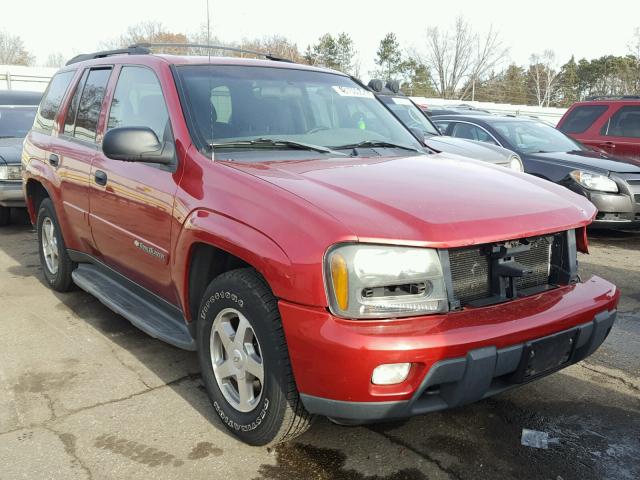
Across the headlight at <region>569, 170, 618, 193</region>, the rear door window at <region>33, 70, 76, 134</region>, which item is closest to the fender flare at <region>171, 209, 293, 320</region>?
the rear door window at <region>33, 70, 76, 134</region>

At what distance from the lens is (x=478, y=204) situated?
2672 millimetres

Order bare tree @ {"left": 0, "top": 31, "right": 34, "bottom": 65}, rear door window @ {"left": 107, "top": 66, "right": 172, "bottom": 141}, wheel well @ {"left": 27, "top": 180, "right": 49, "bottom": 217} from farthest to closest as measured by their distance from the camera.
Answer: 1. bare tree @ {"left": 0, "top": 31, "right": 34, "bottom": 65}
2. wheel well @ {"left": 27, "top": 180, "right": 49, "bottom": 217}
3. rear door window @ {"left": 107, "top": 66, "right": 172, "bottom": 141}

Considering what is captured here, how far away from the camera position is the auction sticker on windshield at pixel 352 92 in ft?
13.5

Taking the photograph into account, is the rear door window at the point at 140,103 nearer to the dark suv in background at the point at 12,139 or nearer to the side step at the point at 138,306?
the side step at the point at 138,306

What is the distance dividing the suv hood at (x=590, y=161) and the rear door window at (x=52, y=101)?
5.76 meters

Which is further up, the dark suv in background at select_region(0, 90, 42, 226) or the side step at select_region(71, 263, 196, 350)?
the dark suv in background at select_region(0, 90, 42, 226)

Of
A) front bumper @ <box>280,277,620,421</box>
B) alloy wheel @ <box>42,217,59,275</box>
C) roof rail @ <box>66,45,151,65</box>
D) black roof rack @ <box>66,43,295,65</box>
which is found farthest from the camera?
alloy wheel @ <box>42,217,59,275</box>

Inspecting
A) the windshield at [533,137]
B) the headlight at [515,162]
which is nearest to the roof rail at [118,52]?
the headlight at [515,162]

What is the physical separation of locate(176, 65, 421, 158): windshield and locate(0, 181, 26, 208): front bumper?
4939mm

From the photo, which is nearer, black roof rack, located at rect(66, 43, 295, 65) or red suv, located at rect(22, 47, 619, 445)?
red suv, located at rect(22, 47, 619, 445)

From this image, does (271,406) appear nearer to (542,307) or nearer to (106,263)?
(542,307)

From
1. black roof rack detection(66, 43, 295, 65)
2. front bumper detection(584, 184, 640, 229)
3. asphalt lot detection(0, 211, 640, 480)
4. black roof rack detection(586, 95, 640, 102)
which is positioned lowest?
asphalt lot detection(0, 211, 640, 480)

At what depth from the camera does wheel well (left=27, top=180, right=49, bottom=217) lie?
17.3 feet

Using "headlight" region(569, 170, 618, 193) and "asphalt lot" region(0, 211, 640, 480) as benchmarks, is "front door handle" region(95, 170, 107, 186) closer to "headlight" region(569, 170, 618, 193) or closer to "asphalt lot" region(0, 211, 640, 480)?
"asphalt lot" region(0, 211, 640, 480)
